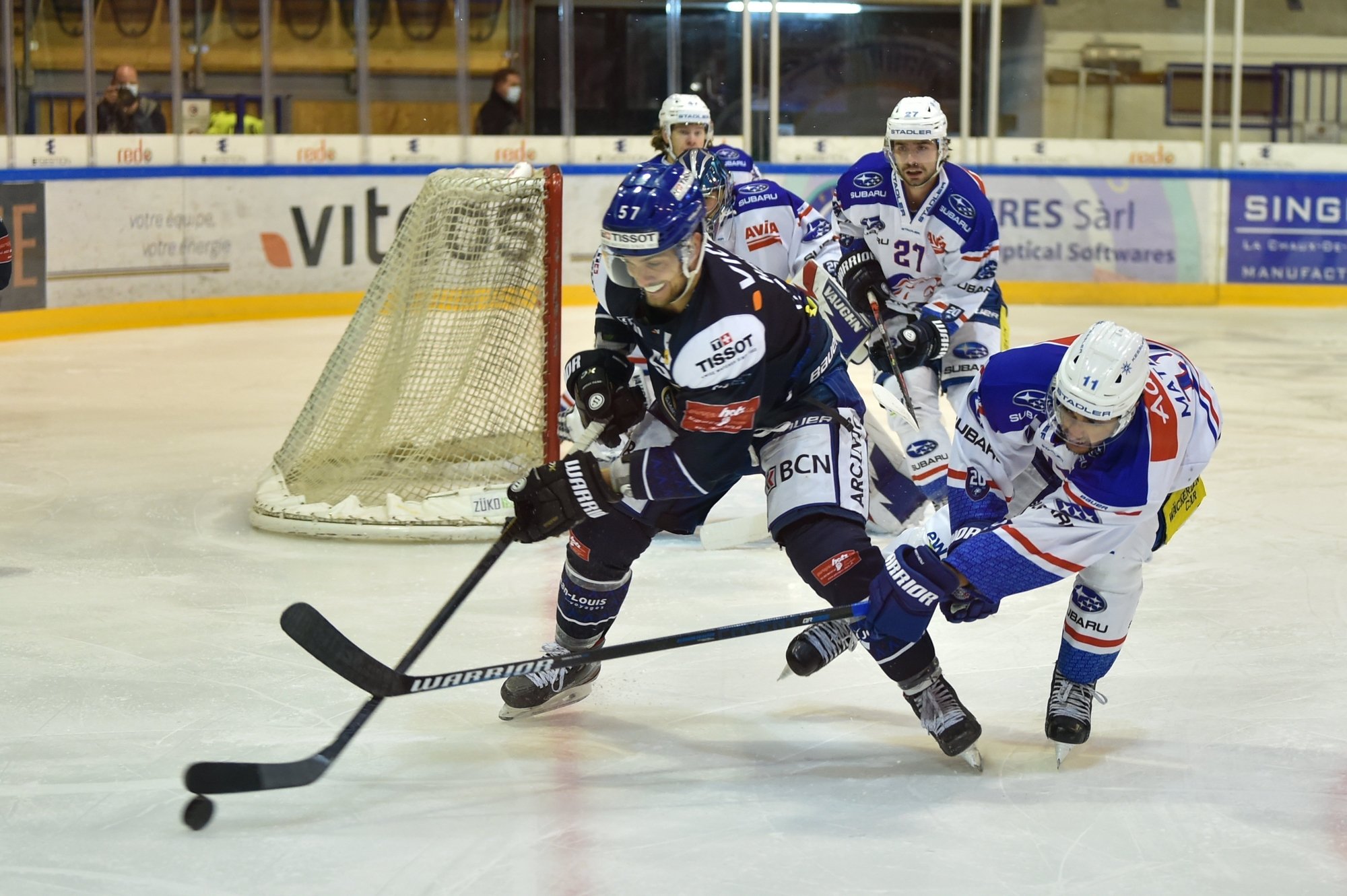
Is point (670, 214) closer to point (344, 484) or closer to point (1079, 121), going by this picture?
point (344, 484)

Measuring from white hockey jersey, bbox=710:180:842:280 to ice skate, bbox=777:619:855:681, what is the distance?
1.58 meters

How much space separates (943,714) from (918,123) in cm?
208

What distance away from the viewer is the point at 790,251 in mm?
4582

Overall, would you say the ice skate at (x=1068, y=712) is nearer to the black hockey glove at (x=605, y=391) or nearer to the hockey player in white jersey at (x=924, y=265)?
the black hockey glove at (x=605, y=391)

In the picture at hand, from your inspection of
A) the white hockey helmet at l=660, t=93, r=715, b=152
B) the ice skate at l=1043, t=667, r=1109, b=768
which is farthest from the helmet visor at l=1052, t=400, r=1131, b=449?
the white hockey helmet at l=660, t=93, r=715, b=152

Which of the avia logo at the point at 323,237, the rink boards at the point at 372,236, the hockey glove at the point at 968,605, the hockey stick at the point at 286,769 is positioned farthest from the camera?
the avia logo at the point at 323,237

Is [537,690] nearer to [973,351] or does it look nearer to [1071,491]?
[1071,491]

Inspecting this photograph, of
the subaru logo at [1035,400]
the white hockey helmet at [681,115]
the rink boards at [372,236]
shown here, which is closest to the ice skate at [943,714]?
the subaru logo at [1035,400]

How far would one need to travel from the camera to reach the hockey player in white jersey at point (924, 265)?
436 centimetres

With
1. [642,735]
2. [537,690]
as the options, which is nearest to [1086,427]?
[642,735]

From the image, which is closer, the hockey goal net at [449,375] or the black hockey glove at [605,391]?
the black hockey glove at [605,391]

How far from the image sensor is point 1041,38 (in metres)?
11.0

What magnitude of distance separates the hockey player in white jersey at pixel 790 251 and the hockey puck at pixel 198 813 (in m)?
2.37

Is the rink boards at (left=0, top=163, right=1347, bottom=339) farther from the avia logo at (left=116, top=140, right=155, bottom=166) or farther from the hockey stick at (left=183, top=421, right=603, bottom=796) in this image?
the hockey stick at (left=183, top=421, right=603, bottom=796)
